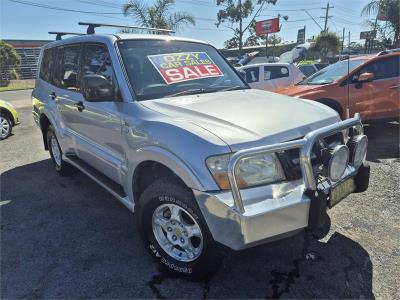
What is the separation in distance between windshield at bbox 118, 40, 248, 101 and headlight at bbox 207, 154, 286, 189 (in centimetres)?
116

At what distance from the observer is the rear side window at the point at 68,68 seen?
4160 millimetres

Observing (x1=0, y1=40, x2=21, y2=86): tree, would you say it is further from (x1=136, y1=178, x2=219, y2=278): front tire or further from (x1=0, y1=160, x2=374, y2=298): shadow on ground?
(x1=136, y1=178, x2=219, y2=278): front tire

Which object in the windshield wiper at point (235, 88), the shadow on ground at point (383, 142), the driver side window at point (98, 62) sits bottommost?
the shadow on ground at point (383, 142)

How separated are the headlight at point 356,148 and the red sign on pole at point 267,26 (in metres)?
31.4

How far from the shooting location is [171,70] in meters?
3.37

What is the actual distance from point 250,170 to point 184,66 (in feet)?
5.31

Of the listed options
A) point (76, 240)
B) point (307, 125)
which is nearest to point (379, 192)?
point (307, 125)

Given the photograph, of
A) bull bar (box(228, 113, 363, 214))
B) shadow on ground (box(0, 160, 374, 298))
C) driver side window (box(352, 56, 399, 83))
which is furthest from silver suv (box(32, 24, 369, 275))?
driver side window (box(352, 56, 399, 83))

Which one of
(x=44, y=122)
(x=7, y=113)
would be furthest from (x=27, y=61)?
(x=44, y=122)

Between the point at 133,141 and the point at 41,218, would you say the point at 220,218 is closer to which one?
the point at 133,141

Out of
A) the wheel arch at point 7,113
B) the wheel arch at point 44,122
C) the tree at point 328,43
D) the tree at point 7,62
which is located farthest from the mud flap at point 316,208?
the tree at point 328,43

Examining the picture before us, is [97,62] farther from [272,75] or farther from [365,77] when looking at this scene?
[272,75]

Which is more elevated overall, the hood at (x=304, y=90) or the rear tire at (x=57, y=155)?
the hood at (x=304, y=90)

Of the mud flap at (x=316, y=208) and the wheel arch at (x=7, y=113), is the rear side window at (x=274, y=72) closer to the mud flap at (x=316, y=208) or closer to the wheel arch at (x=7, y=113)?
the wheel arch at (x=7, y=113)
